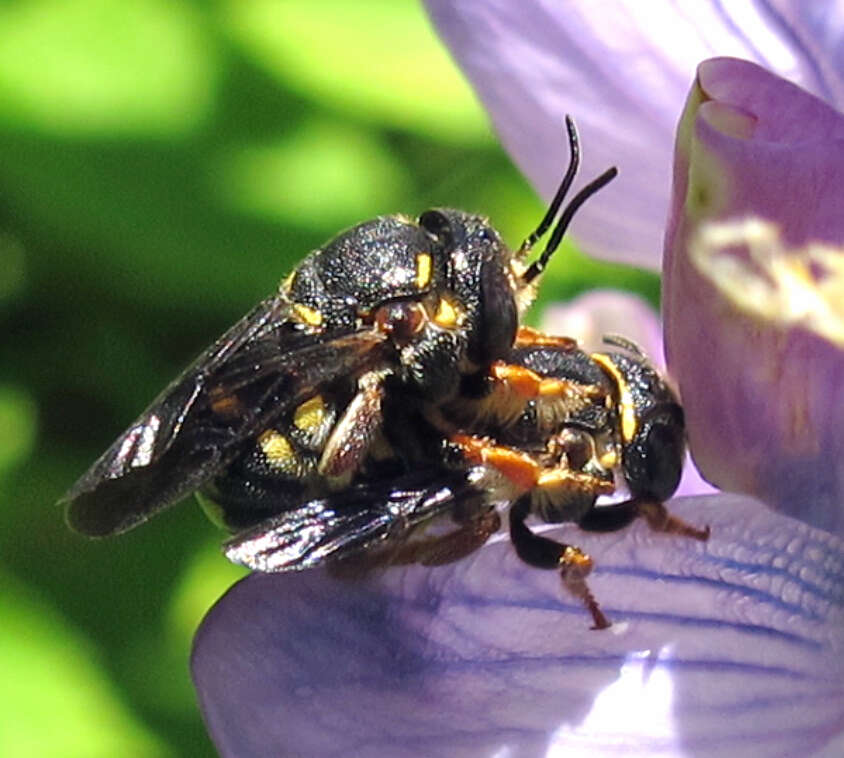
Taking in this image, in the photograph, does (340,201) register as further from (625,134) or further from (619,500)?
(619,500)

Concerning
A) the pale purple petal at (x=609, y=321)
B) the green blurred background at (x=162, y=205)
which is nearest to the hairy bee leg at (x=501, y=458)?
the pale purple petal at (x=609, y=321)

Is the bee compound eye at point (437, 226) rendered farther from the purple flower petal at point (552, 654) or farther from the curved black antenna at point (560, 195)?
the purple flower petal at point (552, 654)

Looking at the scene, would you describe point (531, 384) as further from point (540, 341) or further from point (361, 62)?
point (361, 62)

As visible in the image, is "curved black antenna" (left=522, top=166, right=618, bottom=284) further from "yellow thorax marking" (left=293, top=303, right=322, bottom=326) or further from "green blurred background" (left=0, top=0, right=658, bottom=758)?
"green blurred background" (left=0, top=0, right=658, bottom=758)

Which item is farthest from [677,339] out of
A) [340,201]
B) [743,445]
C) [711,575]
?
[340,201]

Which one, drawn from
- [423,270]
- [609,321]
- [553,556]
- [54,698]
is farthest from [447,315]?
[54,698]

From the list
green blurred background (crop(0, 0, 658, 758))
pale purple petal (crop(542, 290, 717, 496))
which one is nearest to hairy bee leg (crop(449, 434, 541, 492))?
pale purple petal (crop(542, 290, 717, 496))

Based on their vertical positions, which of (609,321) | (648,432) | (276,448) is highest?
(276,448)
